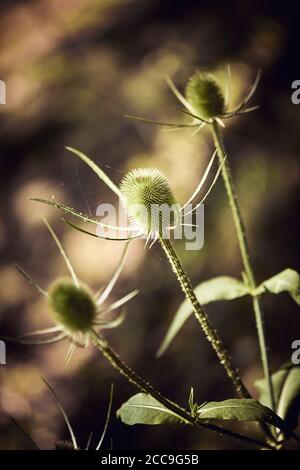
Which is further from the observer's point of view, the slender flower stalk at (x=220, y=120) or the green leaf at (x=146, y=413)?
the slender flower stalk at (x=220, y=120)

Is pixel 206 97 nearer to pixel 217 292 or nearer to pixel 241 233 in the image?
pixel 241 233

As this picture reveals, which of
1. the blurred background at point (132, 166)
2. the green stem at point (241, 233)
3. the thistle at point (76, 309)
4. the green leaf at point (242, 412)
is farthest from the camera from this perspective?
the blurred background at point (132, 166)

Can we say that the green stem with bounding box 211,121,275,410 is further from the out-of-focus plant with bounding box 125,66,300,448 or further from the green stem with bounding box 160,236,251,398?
the green stem with bounding box 160,236,251,398

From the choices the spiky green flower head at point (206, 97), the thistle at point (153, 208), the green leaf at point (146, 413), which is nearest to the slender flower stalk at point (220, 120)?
the spiky green flower head at point (206, 97)

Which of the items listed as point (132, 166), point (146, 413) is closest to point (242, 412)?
point (146, 413)

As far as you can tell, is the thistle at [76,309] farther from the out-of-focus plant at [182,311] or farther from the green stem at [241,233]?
the green stem at [241,233]

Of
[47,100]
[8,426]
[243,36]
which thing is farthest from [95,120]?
[8,426]
